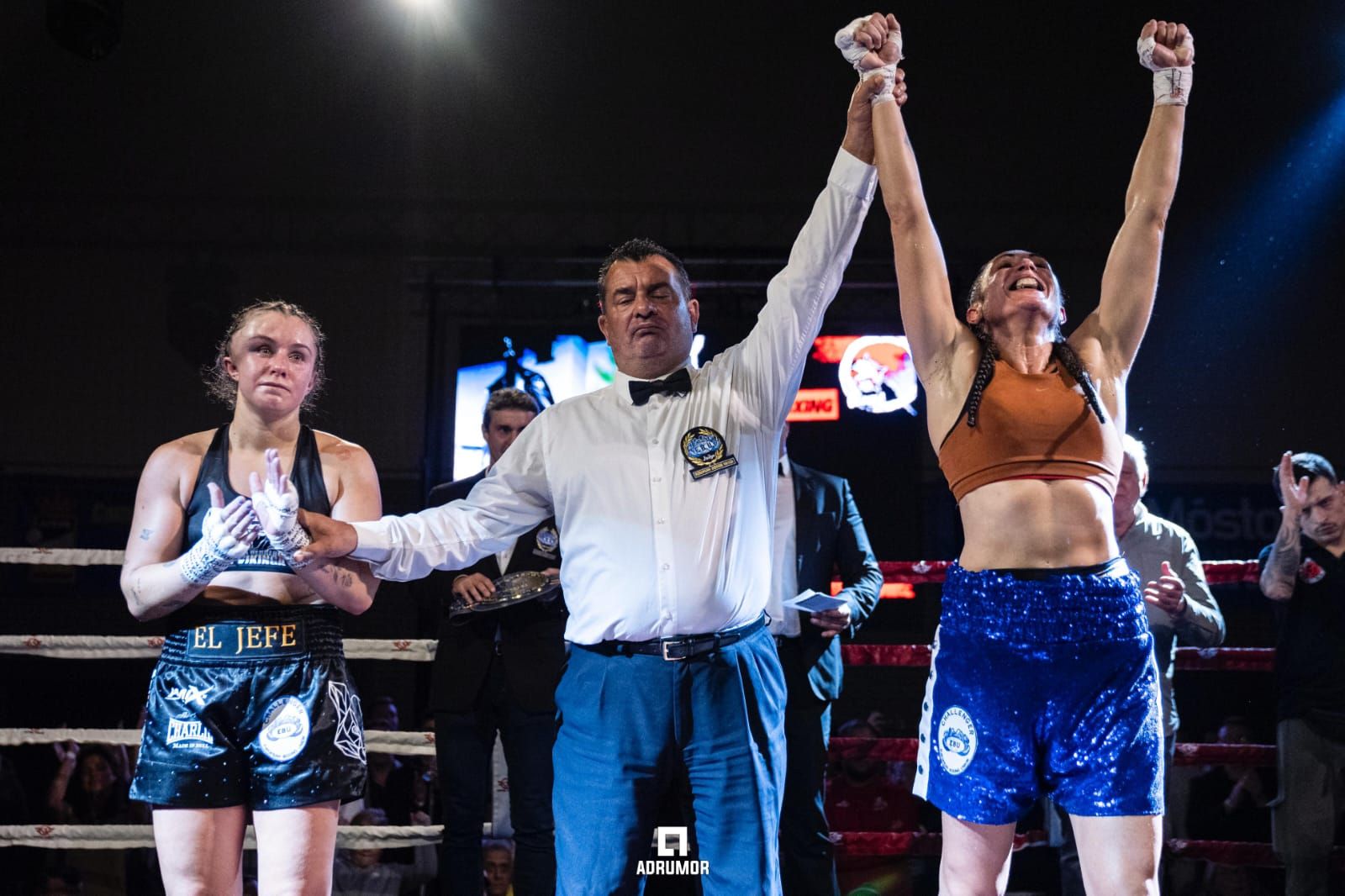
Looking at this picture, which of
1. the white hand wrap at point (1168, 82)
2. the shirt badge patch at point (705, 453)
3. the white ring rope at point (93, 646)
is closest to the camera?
the shirt badge patch at point (705, 453)

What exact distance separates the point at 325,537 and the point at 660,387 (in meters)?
0.66

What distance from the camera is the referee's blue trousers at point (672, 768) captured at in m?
1.84

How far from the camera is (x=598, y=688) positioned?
190 cm

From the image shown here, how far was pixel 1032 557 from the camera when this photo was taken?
1.86 metres

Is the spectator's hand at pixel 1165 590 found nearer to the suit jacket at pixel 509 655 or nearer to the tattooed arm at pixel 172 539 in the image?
the suit jacket at pixel 509 655

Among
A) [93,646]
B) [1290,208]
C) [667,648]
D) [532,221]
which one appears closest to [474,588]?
[93,646]

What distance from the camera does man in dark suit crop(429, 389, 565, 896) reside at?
9.64 ft

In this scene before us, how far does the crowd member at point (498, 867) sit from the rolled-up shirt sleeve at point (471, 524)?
5.71 feet

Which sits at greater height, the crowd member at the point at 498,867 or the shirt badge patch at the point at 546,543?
the shirt badge patch at the point at 546,543

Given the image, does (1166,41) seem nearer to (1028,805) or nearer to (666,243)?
(1028,805)

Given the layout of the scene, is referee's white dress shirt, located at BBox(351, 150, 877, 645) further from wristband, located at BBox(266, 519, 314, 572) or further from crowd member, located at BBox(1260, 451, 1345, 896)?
crowd member, located at BBox(1260, 451, 1345, 896)

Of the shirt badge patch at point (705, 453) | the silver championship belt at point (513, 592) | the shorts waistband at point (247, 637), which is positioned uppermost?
the shirt badge patch at point (705, 453)

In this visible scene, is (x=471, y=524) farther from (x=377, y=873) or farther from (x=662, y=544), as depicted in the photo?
(x=377, y=873)

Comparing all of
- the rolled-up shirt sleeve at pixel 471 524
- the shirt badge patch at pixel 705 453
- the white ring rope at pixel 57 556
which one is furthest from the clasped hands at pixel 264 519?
the white ring rope at pixel 57 556
